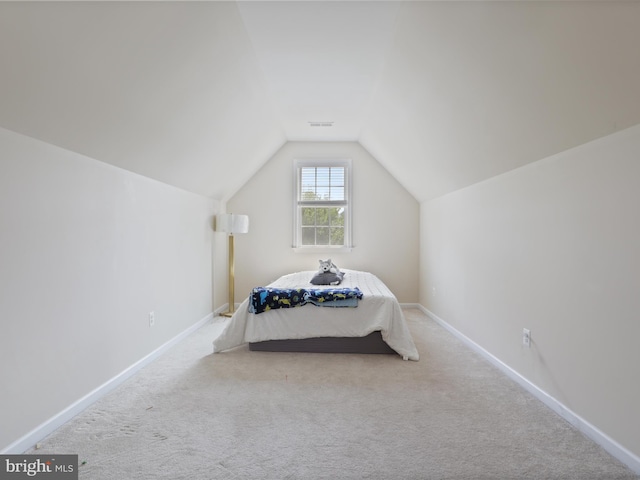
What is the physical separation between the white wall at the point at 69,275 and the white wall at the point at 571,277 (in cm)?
303

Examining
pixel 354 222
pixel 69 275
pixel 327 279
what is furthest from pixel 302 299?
pixel 354 222

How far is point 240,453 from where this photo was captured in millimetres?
1723

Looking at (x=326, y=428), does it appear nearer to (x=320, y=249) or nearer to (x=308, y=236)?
(x=320, y=249)

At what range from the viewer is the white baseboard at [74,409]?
1712mm

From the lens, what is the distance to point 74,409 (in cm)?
206

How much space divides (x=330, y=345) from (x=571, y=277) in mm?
2005

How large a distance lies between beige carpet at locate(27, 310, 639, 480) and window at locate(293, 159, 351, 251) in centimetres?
271

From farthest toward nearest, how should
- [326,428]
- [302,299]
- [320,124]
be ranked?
1. [320,124]
2. [302,299]
3. [326,428]

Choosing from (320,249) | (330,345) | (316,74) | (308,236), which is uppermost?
(316,74)

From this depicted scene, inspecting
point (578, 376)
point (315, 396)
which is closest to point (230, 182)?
point (315, 396)

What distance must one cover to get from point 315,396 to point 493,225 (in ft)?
6.88

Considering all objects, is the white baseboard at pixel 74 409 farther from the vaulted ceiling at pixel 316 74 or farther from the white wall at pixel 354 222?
the white wall at pixel 354 222

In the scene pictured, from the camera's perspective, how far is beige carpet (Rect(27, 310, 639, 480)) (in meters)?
1.61

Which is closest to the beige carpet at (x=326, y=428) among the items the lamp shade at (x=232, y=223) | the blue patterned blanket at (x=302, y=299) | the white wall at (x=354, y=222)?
the blue patterned blanket at (x=302, y=299)
